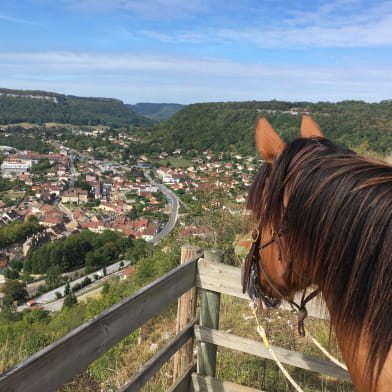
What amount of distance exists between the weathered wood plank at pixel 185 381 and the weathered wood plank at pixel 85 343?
589 mm

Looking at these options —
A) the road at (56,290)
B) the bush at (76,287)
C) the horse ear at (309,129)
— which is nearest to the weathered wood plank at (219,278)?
the horse ear at (309,129)

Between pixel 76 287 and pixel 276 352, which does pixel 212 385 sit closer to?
pixel 276 352

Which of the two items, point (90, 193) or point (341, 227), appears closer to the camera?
point (341, 227)

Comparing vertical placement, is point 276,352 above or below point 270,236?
below

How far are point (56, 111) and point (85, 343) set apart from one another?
503ft

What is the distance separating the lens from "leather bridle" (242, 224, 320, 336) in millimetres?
1107

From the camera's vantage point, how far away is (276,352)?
1.85 meters

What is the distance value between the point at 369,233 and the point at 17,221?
43.1 metres

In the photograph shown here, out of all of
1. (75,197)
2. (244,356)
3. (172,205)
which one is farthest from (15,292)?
(75,197)

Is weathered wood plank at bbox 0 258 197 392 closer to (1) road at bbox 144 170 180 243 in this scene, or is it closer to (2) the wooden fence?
(2) the wooden fence

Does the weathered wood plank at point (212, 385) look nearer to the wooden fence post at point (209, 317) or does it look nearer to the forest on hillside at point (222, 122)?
the wooden fence post at point (209, 317)

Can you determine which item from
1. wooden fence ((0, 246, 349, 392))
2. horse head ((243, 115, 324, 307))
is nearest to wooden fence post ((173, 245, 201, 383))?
wooden fence ((0, 246, 349, 392))

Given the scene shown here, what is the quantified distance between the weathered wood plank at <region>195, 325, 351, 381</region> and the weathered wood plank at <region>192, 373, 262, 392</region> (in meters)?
0.23

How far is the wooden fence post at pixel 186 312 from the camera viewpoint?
6.58 feet
